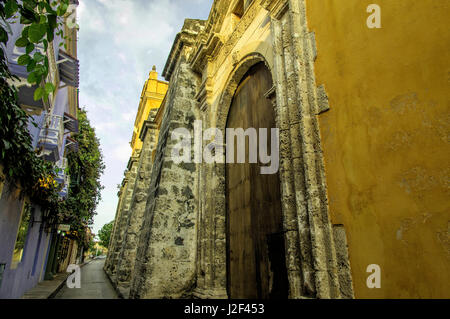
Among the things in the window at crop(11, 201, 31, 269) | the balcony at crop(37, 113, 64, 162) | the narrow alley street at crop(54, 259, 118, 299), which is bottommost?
the narrow alley street at crop(54, 259, 118, 299)

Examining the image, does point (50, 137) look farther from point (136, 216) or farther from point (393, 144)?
point (393, 144)

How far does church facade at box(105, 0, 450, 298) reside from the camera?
5.05 feet

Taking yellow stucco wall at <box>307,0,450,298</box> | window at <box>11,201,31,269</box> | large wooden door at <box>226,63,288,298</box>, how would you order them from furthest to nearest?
1. window at <box>11,201,31,269</box>
2. large wooden door at <box>226,63,288,298</box>
3. yellow stucco wall at <box>307,0,450,298</box>

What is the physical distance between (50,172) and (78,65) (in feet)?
12.7

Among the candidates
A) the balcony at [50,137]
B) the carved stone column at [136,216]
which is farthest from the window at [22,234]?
the carved stone column at [136,216]

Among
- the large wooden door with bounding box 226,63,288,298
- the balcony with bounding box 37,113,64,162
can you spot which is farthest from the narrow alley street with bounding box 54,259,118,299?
the large wooden door with bounding box 226,63,288,298

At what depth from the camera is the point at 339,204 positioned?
6.54ft

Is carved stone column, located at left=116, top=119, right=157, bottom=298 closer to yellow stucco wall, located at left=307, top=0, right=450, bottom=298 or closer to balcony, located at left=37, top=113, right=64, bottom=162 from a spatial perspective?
balcony, located at left=37, top=113, right=64, bottom=162

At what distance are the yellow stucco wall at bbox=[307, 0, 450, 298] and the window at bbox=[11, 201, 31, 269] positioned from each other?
780cm

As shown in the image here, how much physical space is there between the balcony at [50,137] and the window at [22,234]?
4.53 feet

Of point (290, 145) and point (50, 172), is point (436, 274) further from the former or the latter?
point (50, 172)

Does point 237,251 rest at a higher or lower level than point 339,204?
lower
